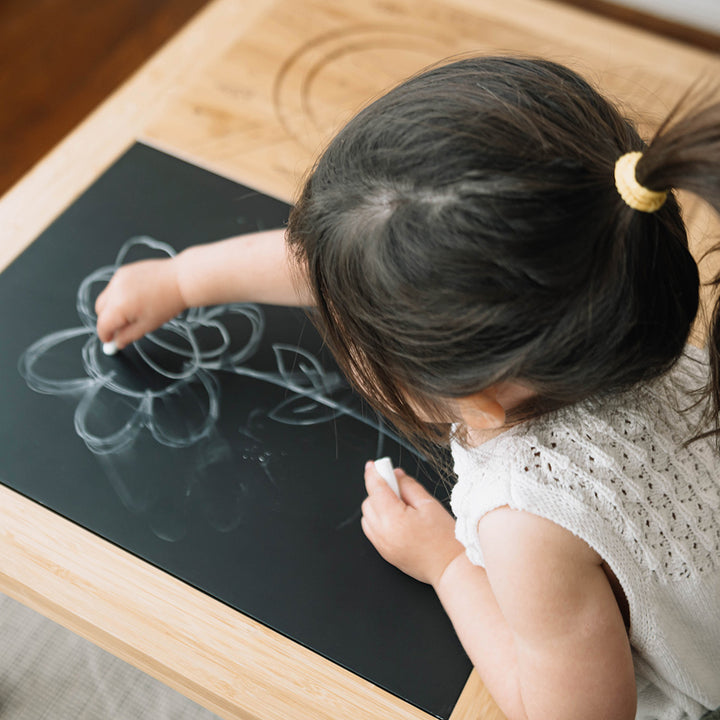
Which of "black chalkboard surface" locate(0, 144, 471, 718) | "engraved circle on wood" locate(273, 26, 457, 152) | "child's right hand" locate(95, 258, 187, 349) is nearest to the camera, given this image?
"black chalkboard surface" locate(0, 144, 471, 718)

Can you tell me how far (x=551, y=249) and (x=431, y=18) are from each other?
734mm

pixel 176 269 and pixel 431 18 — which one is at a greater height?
pixel 431 18

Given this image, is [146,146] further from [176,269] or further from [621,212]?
[621,212]

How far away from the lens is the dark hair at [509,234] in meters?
0.46

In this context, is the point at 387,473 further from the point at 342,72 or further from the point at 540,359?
the point at 342,72

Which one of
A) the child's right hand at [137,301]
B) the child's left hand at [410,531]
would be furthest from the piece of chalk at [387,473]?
the child's right hand at [137,301]

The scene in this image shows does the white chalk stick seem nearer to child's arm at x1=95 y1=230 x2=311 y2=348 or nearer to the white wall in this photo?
child's arm at x1=95 y1=230 x2=311 y2=348

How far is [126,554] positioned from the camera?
68 centimetres

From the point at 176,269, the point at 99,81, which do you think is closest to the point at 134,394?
the point at 176,269

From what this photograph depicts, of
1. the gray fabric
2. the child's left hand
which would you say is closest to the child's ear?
the child's left hand

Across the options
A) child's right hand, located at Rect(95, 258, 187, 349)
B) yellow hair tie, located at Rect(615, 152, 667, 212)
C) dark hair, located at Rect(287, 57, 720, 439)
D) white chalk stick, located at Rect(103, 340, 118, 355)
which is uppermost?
yellow hair tie, located at Rect(615, 152, 667, 212)

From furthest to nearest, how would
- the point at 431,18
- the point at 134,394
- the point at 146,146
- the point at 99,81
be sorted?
the point at 99,81 < the point at 431,18 < the point at 146,146 < the point at 134,394

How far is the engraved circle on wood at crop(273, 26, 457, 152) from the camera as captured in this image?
98 centimetres

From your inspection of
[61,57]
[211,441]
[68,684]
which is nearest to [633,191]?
[211,441]
